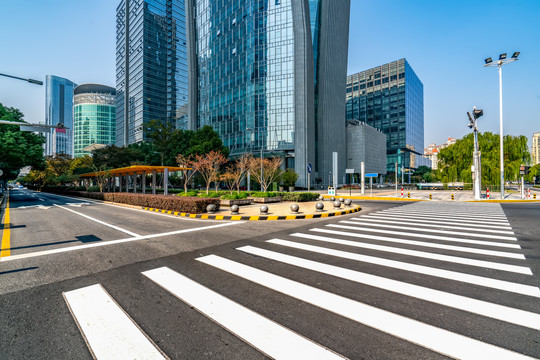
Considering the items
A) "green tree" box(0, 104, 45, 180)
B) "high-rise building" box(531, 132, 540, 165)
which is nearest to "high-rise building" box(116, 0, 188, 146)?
"green tree" box(0, 104, 45, 180)

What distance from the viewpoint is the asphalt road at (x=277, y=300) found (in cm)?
230

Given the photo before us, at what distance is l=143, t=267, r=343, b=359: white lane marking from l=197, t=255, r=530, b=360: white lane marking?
0.70m

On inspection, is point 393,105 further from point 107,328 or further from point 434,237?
point 107,328

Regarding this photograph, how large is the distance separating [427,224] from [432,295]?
21.8ft

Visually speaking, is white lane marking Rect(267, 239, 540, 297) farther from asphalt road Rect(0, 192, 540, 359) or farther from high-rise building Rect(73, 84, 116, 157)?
high-rise building Rect(73, 84, 116, 157)

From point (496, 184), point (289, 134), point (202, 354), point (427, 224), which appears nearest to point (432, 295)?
point (202, 354)

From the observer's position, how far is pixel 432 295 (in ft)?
10.9

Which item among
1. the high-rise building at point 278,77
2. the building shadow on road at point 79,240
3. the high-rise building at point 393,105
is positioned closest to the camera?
the building shadow on road at point 79,240

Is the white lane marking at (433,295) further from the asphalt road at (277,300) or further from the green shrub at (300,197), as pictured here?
the green shrub at (300,197)

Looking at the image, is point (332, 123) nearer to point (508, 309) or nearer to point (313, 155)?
point (313, 155)

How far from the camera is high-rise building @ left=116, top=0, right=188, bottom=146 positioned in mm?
80938

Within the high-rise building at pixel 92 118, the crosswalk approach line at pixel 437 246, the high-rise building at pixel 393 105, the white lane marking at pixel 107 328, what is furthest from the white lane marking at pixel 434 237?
the high-rise building at pixel 92 118

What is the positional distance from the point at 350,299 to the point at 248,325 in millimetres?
1438

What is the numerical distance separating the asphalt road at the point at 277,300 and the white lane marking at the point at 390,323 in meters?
0.01
